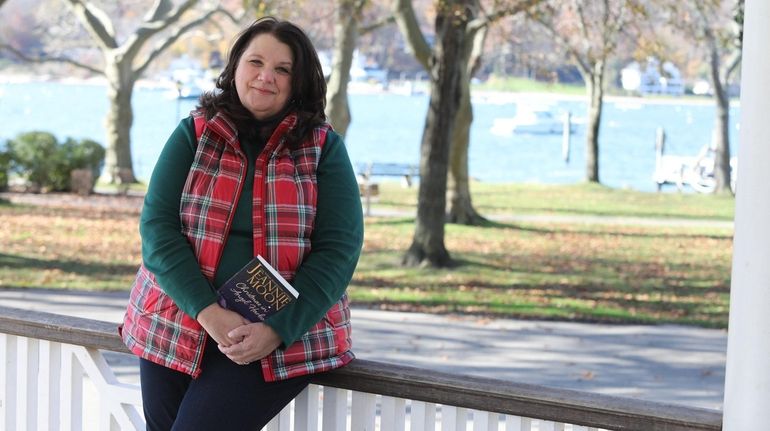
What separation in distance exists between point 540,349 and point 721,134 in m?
21.3

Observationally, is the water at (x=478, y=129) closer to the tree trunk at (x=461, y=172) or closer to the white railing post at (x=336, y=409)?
the tree trunk at (x=461, y=172)

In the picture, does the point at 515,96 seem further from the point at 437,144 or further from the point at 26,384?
the point at 26,384

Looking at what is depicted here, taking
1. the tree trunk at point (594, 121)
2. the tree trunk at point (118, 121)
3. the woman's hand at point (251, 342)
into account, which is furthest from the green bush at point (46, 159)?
the woman's hand at point (251, 342)

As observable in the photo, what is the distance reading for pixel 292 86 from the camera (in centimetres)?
318

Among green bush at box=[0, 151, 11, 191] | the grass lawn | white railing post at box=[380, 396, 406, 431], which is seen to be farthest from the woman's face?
green bush at box=[0, 151, 11, 191]

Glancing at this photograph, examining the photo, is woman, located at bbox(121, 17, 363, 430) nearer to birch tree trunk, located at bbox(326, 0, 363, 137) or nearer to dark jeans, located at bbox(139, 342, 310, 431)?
dark jeans, located at bbox(139, 342, 310, 431)

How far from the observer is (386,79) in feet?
289

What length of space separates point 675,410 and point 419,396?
28.0 inches

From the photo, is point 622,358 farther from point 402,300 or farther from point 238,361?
point 238,361

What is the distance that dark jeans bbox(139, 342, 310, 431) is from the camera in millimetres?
2992

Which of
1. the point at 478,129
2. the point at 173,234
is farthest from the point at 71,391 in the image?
the point at 478,129

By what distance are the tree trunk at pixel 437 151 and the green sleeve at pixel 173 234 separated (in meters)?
11.9

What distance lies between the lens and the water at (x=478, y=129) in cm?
5438

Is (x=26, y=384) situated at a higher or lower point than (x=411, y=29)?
lower
